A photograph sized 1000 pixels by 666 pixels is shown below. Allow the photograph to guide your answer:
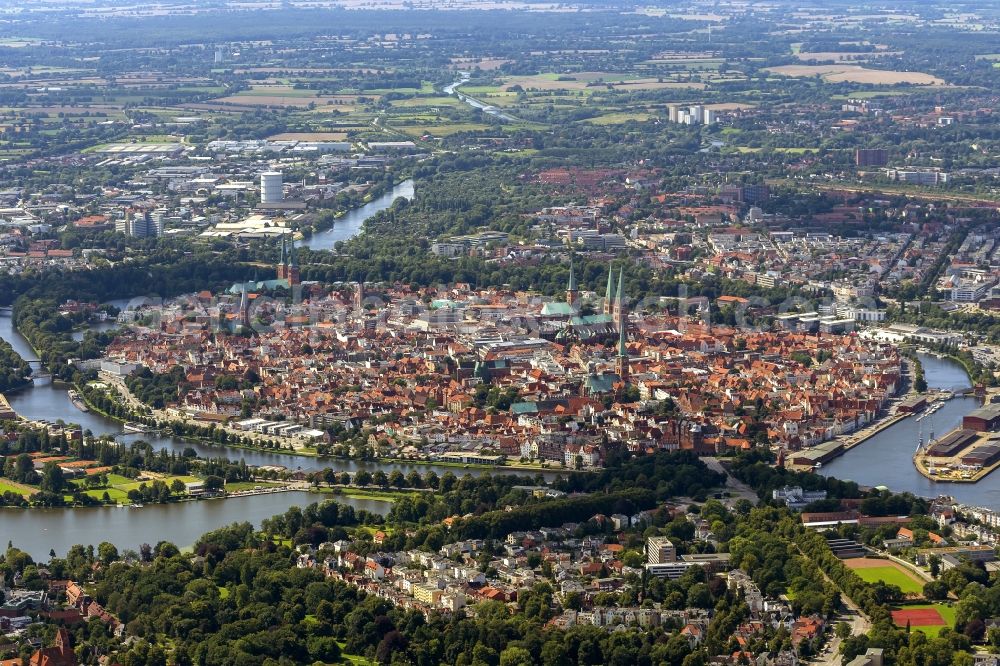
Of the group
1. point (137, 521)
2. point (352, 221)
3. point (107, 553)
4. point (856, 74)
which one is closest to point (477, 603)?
point (107, 553)

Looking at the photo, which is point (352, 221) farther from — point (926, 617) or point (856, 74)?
point (856, 74)

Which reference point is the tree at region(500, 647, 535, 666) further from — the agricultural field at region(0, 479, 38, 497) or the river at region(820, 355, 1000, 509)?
the agricultural field at region(0, 479, 38, 497)

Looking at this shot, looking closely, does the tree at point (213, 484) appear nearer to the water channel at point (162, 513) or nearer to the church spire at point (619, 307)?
the water channel at point (162, 513)

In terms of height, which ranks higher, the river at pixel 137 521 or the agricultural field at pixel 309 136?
the river at pixel 137 521

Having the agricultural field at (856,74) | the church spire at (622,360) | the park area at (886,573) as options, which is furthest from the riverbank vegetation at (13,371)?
the agricultural field at (856,74)

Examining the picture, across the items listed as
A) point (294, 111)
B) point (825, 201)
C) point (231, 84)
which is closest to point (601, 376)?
point (825, 201)

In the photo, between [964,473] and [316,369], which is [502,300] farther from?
[964,473]

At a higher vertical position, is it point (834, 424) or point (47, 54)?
point (834, 424)
